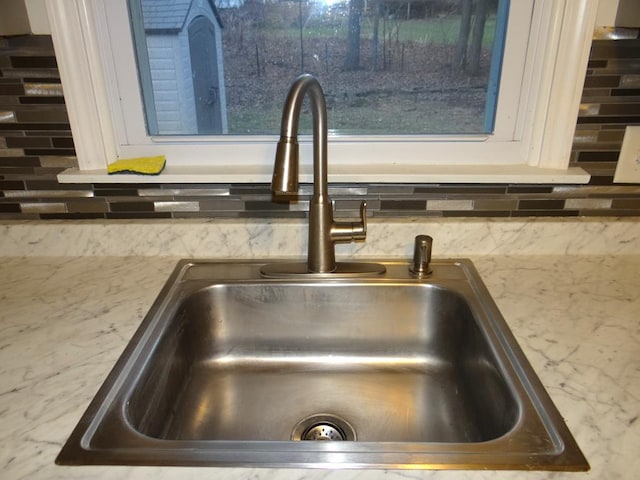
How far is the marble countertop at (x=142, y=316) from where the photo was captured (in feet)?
1.92

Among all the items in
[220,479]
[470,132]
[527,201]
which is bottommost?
[220,479]

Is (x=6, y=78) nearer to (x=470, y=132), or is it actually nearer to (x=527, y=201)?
(x=470, y=132)

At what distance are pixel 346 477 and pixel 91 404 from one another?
36cm

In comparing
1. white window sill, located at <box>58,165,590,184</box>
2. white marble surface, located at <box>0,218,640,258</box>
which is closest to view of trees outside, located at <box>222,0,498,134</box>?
white window sill, located at <box>58,165,590,184</box>

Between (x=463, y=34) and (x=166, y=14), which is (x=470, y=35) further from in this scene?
(x=166, y=14)

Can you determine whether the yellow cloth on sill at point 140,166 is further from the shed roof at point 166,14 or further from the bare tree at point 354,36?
the bare tree at point 354,36

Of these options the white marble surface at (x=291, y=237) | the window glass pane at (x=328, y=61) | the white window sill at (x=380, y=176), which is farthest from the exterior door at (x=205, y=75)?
the white marble surface at (x=291, y=237)

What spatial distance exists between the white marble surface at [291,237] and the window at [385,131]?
11 cm

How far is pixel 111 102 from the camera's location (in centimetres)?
105

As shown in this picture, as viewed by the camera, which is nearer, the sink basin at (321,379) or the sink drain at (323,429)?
the sink basin at (321,379)

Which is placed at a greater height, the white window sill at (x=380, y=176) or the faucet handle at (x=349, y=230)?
the white window sill at (x=380, y=176)

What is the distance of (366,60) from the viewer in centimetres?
105

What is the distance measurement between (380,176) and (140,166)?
1.64ft

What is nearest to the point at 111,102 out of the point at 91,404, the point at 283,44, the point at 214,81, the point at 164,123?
the point at 164,123
